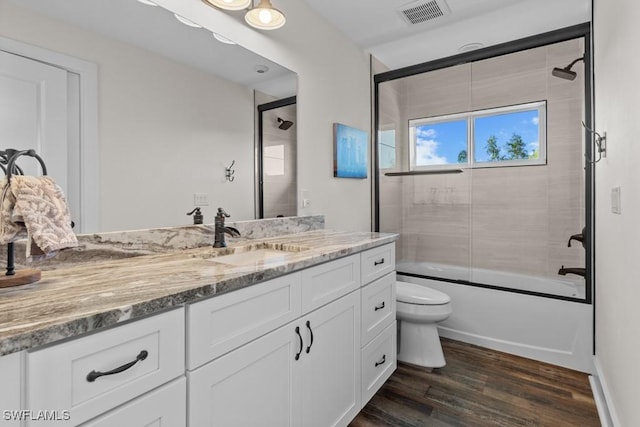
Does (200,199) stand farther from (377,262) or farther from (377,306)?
(377,306)

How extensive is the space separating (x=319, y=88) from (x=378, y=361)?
6.01 ft

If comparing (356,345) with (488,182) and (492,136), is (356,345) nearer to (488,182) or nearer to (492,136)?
(488,182)

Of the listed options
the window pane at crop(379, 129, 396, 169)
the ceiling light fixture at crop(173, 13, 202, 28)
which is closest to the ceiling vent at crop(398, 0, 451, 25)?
the window pane at crop(379, 129, 396, 169)

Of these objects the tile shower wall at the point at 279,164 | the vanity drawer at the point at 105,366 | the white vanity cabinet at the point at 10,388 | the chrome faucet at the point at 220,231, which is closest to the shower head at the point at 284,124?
the tile shower wall at the point at 279,164

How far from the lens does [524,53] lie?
2.66 metres

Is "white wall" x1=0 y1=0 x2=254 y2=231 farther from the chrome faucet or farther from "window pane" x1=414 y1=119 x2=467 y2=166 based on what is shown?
"window pane" x1=414 y1=119 x2=467 y2=166

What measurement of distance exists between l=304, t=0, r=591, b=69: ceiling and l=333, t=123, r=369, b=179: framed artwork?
2.48ft

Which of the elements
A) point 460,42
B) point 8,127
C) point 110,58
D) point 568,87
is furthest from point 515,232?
point 8,127

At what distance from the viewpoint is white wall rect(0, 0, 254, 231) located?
1.15 m

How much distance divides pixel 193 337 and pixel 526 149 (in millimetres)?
3100

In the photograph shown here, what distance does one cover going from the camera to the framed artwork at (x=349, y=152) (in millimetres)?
2471

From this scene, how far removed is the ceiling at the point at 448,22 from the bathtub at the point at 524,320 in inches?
74.3

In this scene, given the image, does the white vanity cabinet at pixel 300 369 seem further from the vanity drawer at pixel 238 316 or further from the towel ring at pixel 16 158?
the towel ring at pixel 16 158

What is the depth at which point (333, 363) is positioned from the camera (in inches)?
55.9
